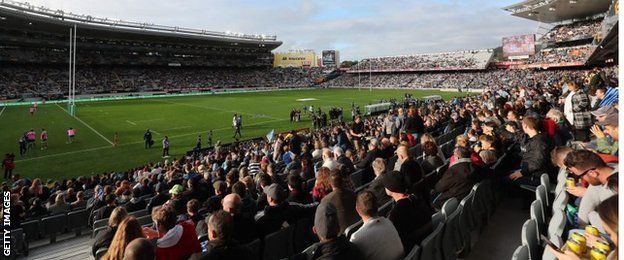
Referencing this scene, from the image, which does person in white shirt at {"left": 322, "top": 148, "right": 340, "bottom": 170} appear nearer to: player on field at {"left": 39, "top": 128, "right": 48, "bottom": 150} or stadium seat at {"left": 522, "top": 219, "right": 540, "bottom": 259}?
stadium seat at {"left": 522, "top": 219, "right": 540, "bottom": 259}

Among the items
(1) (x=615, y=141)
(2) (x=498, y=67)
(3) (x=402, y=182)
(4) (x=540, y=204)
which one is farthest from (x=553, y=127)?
(2) (x=498, y=67)

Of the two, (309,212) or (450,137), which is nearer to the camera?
(309,212)

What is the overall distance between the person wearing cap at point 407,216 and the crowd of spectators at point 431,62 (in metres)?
90.0

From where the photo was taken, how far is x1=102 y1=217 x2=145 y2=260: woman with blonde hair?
353cm

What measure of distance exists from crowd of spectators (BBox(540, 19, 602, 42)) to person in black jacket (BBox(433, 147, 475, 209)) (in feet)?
227

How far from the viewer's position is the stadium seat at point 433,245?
12.9 ft

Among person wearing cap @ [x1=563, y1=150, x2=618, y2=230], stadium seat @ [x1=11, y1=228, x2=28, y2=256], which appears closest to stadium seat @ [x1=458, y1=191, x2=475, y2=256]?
person wearing cap @ [x1=563, y1=150, x2=618, y2=230]

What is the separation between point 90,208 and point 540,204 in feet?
32.2

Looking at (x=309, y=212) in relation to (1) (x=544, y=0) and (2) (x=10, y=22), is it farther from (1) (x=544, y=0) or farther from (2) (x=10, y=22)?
(2) (x=10, y=22)

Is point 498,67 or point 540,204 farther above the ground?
point 498,67

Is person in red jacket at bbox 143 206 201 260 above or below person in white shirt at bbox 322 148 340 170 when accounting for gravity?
below

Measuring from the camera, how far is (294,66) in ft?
416

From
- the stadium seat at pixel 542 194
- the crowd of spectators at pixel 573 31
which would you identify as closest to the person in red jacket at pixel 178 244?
the stadium seat at pixel 542 194

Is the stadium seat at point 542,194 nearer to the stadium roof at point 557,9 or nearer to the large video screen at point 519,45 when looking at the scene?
the stadium roof at point 557,9
